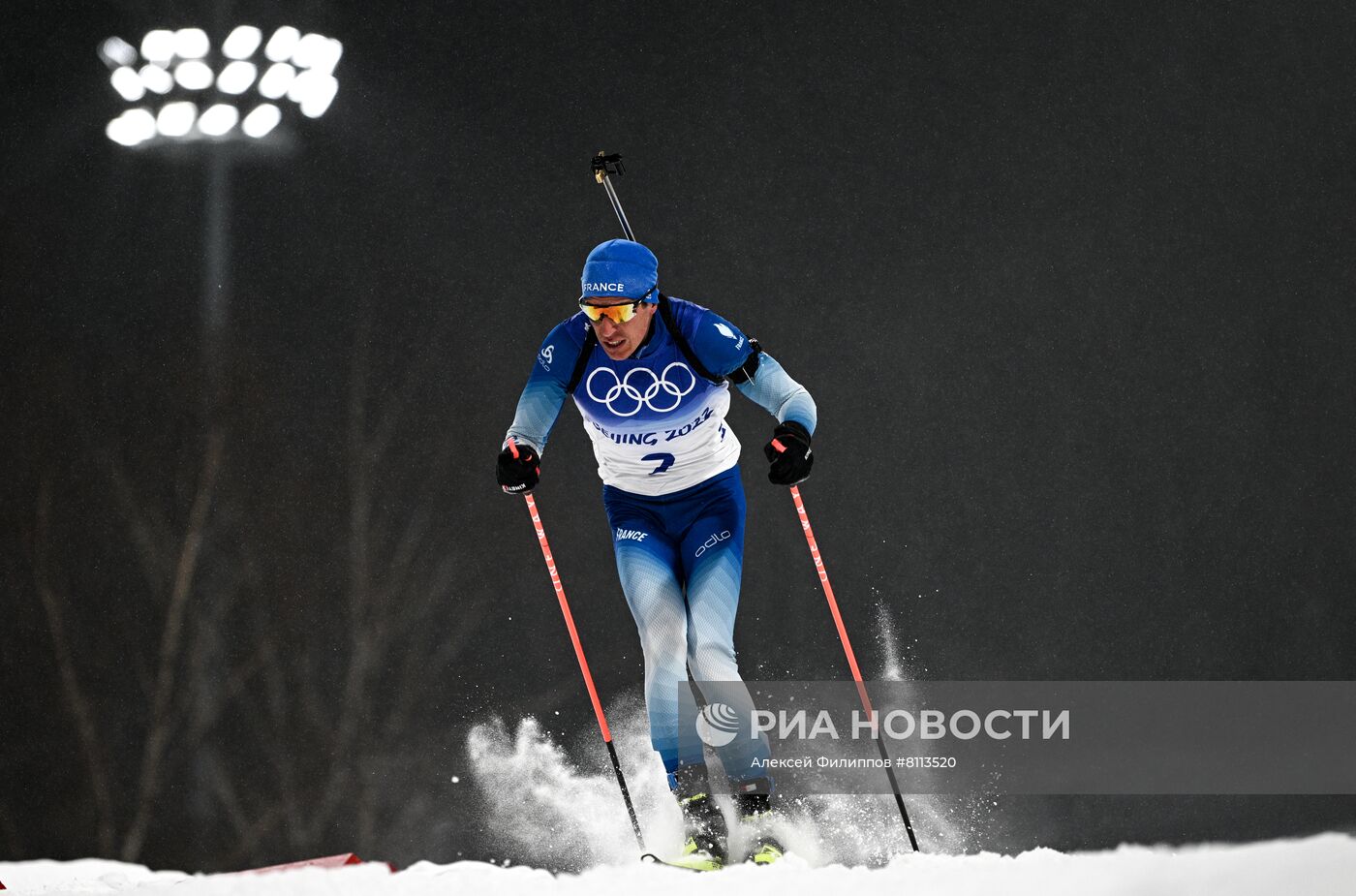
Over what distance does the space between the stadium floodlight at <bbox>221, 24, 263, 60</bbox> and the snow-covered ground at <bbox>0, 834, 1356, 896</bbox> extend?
3.01m

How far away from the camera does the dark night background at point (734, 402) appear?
4.27 meters

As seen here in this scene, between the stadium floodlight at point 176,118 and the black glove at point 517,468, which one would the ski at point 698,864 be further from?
the stadium floodlight at point 176,118

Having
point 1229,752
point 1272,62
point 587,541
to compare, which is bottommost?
point 1229,752

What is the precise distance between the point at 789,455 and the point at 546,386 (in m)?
0.63

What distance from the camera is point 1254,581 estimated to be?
427cm

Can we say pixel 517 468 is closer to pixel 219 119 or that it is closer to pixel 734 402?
pixel 734 402

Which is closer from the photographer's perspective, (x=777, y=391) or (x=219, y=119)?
(x=777, y=391)

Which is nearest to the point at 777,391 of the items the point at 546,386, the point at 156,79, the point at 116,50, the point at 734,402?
the point at 546,386

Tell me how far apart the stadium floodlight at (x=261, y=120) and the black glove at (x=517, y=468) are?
2.16 meters

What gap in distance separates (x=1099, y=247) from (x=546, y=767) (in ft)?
8.49

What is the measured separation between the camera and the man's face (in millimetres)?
2832

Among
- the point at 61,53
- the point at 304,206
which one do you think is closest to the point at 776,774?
the point at 304,206

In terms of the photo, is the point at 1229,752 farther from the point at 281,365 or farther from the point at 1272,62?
the point at 281,365

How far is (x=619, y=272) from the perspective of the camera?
282cm
